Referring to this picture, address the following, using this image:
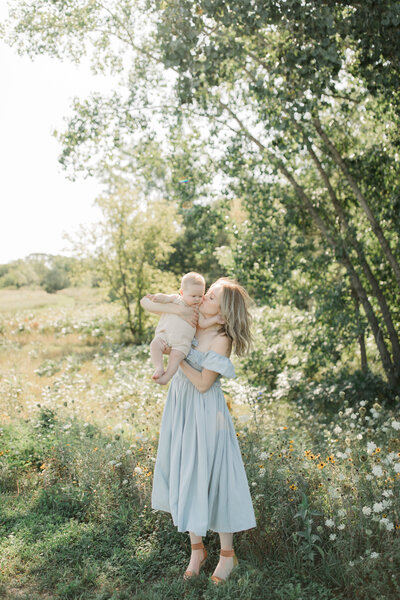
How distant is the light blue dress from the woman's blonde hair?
167 mm

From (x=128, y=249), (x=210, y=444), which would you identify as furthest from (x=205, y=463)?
(x=128, y=249)

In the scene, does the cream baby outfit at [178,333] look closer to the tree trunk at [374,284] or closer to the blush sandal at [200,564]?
the blush sandal at [200,564]

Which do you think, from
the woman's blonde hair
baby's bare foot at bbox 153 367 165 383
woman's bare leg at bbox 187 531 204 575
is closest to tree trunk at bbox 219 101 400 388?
the woman's blonde hair

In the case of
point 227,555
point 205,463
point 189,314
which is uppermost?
point 189,314

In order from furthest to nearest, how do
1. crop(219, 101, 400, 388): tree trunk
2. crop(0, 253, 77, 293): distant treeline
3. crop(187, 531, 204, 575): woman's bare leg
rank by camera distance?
1. crop(0, 253, 77, 293): distant treeline
2. crop(219, 101, 400, 388): tree trunk
3. crop(187, 531, 204, 575): woman's bare leg

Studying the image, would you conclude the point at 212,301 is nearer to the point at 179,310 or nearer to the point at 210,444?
the point at 179,310

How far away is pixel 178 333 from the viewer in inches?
122

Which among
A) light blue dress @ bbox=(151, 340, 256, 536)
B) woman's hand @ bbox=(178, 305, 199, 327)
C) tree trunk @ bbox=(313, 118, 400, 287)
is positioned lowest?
light blue dress @ bbox=(151, 340, 256, 536)

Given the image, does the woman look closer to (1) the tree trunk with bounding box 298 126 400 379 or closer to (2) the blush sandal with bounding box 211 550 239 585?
(2) the blush sandal with bounding box 211 550 239 585

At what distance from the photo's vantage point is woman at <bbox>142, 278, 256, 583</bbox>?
310 cm

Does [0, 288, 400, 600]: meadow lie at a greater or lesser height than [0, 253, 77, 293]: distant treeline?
lesser

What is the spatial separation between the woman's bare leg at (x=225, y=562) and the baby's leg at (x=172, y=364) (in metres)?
1.03

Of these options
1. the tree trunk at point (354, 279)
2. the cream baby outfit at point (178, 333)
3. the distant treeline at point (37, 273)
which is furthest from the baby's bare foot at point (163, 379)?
the distant treeline at point (37, 273)

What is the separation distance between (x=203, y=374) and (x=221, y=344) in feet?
0.71
